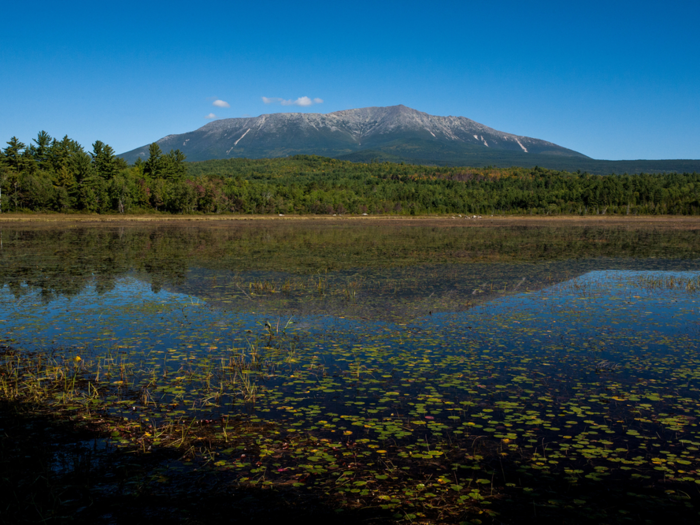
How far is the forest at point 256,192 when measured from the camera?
Answer: 9950cm

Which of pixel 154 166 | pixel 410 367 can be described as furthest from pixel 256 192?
pixel 410 367

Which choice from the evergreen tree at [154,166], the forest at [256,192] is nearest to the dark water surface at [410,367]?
the forest at [256,192]

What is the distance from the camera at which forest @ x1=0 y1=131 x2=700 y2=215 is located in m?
99.5

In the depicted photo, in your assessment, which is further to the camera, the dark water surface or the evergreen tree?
the evergreen tree

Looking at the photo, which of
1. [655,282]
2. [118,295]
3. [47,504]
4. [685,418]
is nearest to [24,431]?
[47,504]

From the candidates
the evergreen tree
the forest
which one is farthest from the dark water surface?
the evergreen tree

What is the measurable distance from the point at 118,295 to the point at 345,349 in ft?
34.8

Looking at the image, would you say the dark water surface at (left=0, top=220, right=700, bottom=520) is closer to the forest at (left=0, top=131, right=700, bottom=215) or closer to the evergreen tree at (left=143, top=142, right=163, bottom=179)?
the forest at (left=0, top=131, right=700, bottom=215)

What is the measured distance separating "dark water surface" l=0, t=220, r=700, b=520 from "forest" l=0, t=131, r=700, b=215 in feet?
278

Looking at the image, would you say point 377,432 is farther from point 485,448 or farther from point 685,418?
point 685,418

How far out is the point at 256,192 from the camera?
13812 cm

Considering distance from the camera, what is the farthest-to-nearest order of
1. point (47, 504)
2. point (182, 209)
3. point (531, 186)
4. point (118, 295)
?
1. point (531, 186)
2. point (182, 209)
3. point (118, 295)
4. point (47, 504)

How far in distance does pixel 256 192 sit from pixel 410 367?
131306 millimetres

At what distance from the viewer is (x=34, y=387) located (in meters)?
9.36
